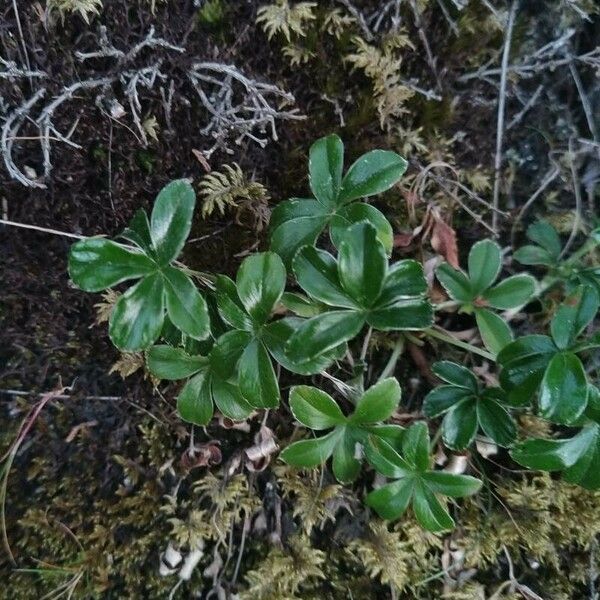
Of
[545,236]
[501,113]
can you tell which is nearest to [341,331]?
[545,236]

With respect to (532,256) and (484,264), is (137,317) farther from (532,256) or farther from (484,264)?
(532,256)

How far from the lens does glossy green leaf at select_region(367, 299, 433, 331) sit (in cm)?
108

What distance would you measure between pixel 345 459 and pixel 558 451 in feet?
1.42

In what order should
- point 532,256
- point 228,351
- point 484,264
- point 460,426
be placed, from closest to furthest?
1. point 228,351
2. point 460,426
3. point 484,264
4. point 532,256

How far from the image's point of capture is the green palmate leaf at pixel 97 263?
3.52 feet

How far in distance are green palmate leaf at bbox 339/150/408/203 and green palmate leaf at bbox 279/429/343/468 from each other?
50 cm

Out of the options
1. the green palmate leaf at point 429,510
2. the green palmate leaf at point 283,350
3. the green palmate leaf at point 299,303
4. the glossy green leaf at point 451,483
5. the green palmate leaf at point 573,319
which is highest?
the green palmate leaf at point 573,319

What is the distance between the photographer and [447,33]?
1.50 metres

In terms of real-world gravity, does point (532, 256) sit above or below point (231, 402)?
above

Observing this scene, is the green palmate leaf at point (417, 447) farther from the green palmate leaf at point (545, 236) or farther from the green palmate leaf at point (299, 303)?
the green palmate leaf at point (545, 236)

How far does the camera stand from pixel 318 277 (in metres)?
1.12

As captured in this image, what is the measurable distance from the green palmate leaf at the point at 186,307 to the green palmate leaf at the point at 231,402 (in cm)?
19

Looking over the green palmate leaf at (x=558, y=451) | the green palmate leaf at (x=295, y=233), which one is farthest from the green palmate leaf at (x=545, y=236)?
the green palmate leaf at (x=295, y=233)

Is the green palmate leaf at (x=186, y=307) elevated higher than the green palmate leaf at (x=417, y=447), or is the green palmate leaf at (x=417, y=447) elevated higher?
the green palmate leaf at (x=186, y=307)
